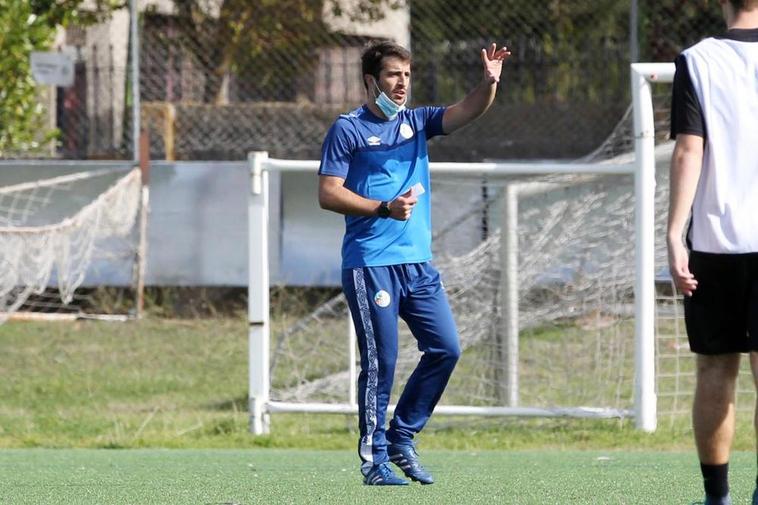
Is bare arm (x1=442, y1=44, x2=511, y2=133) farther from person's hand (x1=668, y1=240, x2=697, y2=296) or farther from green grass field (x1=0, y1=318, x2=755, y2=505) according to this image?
person's hand (x1=668, y1=240, x2=697, y2=296)

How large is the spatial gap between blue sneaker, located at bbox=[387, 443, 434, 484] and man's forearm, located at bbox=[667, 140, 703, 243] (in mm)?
2121

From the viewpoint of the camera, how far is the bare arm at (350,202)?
5855 millimetres

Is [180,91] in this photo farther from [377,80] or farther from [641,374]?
[377,80]

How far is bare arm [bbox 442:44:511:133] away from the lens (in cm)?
614

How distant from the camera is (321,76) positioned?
46.0ft

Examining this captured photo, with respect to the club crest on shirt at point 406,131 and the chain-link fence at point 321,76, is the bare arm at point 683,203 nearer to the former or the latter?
the club crest on shirt at point 406,131

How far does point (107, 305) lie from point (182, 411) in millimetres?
2506

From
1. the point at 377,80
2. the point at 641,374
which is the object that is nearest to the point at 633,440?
the point at 641,374

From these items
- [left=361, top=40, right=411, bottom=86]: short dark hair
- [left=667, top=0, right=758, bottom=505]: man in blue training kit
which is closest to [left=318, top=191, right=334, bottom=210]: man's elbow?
[left=361, top=40, right=411, bottom=86]: short dark hair

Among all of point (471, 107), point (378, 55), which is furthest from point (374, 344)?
point (378, 55)

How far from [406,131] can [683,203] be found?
80.3 inches

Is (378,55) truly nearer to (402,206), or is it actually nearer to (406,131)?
(406,131)

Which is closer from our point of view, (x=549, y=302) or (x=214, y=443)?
(x=214, y=443)

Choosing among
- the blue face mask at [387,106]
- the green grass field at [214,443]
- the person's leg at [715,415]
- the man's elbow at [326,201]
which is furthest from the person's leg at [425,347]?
the person's leg at [715,415]
